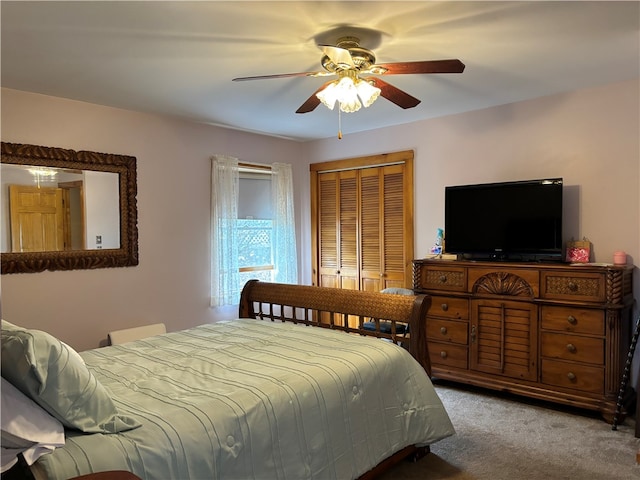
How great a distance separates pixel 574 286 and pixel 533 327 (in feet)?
1.41

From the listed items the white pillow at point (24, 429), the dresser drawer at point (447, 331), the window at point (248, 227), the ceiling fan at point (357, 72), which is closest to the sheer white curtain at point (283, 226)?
the window at point (248, 227)

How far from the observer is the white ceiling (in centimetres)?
228

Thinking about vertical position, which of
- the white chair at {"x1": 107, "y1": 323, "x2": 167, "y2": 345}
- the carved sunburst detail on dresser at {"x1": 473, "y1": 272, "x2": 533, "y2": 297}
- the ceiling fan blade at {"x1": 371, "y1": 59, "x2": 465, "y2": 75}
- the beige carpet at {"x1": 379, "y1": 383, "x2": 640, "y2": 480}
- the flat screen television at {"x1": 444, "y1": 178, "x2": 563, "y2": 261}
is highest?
the ceiling fan blade at {"x1": 371, "y1": 59, "x2": 465, "y2": 75}

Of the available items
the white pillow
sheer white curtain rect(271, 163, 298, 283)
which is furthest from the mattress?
sheer white curtain rect(271, 163, 298, 283)

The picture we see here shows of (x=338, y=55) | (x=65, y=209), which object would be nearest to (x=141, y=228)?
(x=65, y=209)

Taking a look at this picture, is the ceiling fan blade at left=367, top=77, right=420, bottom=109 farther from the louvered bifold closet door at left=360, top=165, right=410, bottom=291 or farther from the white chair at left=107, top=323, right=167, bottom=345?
the white chair at left=107, top=323, right=167, bottom=345

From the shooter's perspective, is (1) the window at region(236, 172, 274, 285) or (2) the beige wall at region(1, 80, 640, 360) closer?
(2) the beige wall at region(1, 80, 640, 360)

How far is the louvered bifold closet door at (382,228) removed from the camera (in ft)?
15.7

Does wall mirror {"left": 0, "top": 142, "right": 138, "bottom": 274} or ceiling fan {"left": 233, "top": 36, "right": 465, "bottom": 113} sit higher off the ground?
ceiling fan {"left": 233, "top": 36, "right": 465, "bottom": 113}

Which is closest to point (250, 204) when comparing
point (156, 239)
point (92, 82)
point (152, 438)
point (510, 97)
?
point (156, 239)

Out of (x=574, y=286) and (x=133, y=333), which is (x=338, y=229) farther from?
(x=574, y=286)

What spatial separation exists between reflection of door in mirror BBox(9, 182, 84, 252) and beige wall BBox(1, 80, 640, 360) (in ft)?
0.79

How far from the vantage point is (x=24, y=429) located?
56.3 inches

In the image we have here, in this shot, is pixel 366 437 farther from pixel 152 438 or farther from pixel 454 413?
pixel 454 413
